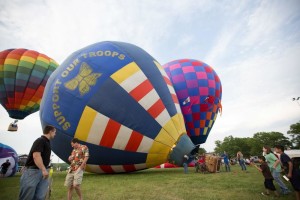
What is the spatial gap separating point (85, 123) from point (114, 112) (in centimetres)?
123

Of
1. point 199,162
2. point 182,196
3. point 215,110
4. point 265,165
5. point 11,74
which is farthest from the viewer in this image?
point 11,74

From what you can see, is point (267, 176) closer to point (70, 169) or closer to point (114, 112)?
point (70, 169)

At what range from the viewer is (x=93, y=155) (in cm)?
899

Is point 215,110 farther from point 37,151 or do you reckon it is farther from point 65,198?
point 37,151

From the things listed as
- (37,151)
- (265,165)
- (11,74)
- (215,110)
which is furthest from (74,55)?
(11,74)

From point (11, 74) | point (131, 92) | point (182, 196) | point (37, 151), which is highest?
point (11, 74)

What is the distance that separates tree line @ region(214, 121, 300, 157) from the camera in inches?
3002

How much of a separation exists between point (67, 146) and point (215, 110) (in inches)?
470

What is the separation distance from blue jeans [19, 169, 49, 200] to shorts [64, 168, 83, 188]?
121 centimetres

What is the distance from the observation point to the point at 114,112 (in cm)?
871

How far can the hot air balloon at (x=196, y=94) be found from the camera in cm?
1588

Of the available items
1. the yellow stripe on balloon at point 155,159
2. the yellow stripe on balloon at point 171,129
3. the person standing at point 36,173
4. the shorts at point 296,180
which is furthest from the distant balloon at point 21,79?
the shorts at point 296,180

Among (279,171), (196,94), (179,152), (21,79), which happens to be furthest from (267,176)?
(21,79)

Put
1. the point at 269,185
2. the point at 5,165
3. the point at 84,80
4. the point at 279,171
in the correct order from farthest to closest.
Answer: the point at 5,165, the point at 84,80, the point at 279,171, the point at 269,185
